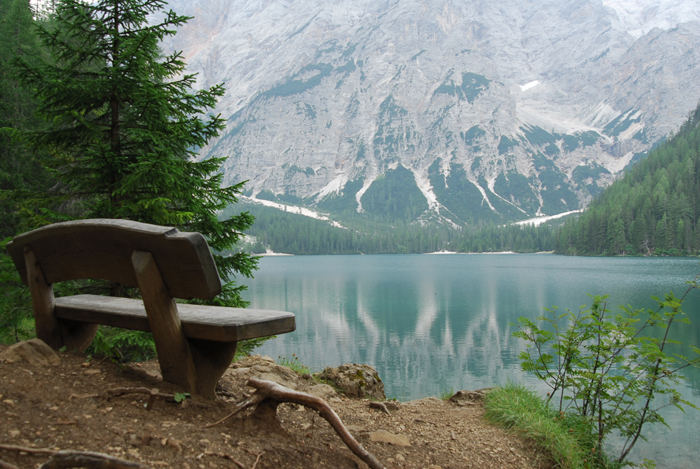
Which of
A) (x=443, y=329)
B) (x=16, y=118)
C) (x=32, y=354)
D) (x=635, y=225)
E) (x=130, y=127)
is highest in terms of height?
(x=635, y=225)

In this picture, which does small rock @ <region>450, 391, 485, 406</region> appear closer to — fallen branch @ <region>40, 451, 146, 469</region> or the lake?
the lake

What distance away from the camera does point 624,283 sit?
48.5 m

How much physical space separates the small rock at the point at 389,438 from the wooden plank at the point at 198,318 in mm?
1428

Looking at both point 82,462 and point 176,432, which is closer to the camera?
point 82,462

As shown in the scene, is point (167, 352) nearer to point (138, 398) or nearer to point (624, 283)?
point (138, 398)

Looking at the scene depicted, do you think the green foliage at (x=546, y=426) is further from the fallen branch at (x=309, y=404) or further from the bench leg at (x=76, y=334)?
the bench leg at (x=76, y=334)

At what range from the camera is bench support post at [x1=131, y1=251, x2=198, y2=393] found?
10.4 ft

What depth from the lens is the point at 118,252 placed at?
134 inches

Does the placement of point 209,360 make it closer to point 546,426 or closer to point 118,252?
point 118,252

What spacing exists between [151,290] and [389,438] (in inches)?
108

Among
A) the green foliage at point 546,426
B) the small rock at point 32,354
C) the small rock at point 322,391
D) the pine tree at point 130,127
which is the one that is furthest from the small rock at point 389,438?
the pine tree at point 130,127

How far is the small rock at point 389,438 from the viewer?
430cm

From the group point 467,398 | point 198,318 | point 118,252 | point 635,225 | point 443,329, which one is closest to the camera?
point 118,252

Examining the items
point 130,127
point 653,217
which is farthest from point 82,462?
point 653,217
